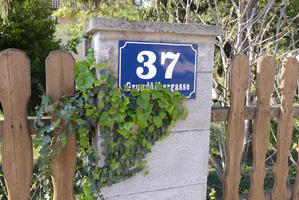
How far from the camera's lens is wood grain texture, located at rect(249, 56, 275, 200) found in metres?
2.16

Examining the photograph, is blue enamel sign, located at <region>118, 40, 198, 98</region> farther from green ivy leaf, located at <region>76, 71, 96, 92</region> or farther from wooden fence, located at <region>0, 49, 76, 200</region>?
wooden fence, located at <region>0, 49, 76, 200</region>

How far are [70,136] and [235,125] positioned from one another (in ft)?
3.82

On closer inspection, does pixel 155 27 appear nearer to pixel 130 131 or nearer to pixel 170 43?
pixel 170 43

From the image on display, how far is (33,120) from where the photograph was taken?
1.67 meters

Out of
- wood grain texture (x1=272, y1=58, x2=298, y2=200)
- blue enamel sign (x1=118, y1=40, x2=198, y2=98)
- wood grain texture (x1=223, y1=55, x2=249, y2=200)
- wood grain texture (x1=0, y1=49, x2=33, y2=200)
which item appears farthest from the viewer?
wood grain texture (x1=272, y1=58, x2=298, y2=200)

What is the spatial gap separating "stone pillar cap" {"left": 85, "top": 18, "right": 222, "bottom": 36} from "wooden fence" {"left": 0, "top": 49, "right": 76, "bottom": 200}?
0.77 ft

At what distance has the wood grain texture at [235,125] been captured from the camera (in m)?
2.06

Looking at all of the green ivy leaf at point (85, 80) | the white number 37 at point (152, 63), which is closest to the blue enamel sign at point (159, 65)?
the white number 37 at point (152, 63)

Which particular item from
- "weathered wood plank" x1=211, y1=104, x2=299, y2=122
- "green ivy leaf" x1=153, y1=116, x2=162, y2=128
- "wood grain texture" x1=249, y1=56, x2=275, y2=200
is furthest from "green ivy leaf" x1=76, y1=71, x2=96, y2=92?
"wood grain texture" x1=249, y1=56, x2=275, y2=200

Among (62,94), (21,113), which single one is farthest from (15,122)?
(62,94)

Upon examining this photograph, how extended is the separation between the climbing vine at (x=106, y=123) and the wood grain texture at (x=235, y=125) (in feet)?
1.47

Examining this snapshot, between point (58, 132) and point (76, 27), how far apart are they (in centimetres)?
444

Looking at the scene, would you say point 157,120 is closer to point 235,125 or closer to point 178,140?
point 178,140

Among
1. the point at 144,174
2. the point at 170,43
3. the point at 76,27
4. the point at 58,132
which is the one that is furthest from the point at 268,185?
the point at 76,27
